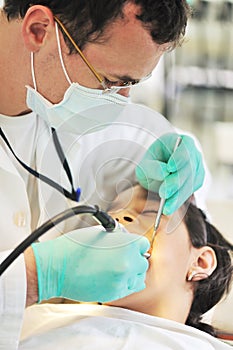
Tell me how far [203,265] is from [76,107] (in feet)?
1.96

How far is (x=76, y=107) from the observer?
62.4 inches

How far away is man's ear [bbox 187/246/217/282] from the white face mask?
0.47 m

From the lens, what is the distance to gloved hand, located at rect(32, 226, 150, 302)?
1.35m

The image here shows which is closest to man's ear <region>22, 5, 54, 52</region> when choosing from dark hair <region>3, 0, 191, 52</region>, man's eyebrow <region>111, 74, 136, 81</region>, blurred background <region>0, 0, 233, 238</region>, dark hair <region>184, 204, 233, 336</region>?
dark hair <region>3, 0, 191, 52</region>

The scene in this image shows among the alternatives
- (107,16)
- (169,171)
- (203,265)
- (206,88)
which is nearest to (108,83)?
(107,16)

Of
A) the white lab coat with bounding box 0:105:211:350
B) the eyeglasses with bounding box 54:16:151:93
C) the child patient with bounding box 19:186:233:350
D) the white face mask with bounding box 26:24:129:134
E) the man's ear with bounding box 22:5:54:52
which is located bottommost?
the child patient with bounding box 19:186:233:350

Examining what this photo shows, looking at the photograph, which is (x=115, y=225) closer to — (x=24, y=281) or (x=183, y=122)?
(x=24, y=281)

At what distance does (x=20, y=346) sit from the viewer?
1.50 m

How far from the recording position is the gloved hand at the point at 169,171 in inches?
66.1

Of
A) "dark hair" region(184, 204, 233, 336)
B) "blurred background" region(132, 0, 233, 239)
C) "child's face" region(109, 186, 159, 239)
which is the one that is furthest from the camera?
"blurred background" region(132, 0, 233, 239)

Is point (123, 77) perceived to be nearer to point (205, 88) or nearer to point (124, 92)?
point (124, 92)

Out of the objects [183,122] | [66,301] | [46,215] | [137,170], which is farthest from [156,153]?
[183,122]

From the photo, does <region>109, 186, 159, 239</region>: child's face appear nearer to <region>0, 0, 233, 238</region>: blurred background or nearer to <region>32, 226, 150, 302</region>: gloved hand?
<region>32, 226, 150, 302</region>: gloved hand

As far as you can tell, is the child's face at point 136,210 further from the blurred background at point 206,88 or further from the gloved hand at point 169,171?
the blurred background at point 206,88
